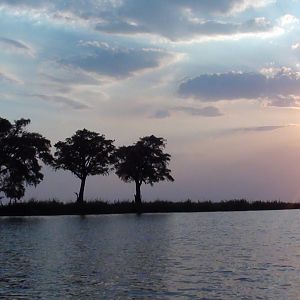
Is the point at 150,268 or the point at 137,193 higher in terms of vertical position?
the point at 137,193

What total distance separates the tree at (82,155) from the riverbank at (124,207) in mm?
4785

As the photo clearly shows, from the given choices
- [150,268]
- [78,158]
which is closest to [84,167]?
[78,158]

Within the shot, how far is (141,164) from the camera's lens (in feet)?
305

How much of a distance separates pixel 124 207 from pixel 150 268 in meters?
63.2

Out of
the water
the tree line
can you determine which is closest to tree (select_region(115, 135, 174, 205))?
the tree line

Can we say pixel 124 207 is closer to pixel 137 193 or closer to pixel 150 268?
pixel 137 193

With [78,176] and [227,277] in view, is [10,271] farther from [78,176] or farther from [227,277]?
[78,176]

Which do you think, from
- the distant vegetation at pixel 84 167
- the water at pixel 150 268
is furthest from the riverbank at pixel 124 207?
the water at pixel 150 268

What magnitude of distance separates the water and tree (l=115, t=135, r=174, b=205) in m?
52.9

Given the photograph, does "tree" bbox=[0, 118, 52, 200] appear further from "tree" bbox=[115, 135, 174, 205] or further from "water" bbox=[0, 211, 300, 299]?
"water" bbox=[0, 211, 300, 299]

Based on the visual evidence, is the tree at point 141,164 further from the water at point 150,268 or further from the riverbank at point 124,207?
the water at point 150,268

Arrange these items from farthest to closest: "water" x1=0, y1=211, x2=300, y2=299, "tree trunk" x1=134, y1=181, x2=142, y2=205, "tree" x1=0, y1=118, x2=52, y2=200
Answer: "tree trunk" x1=134, y1=181, x2=142, y2=205 < "tree" x1=0, y1=118, x2=52, y2=200 < "water" x1=0, y1=211, x2=300, y2=299

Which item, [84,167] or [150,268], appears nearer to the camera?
[150,268]

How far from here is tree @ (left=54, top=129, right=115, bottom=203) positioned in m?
87.5
